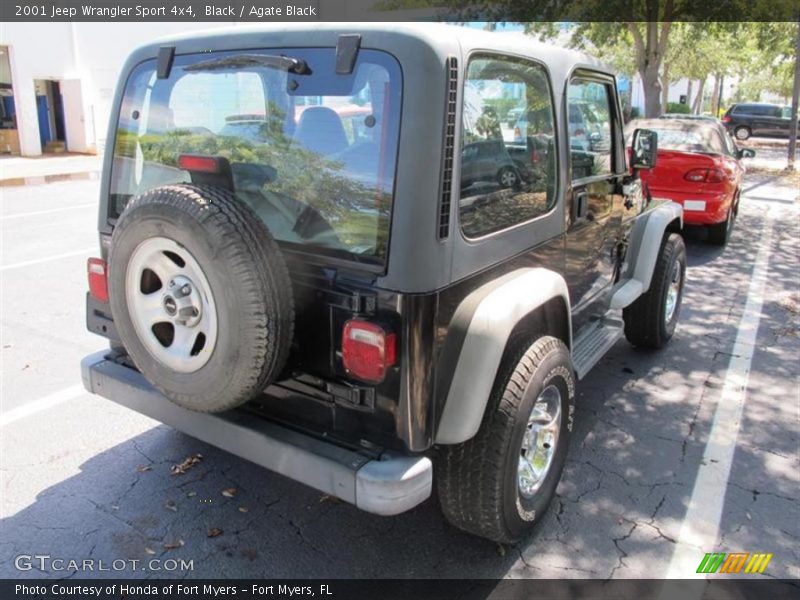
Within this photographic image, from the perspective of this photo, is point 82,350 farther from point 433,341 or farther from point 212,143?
point 433,341

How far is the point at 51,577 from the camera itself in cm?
267

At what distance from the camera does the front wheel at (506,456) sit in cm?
255

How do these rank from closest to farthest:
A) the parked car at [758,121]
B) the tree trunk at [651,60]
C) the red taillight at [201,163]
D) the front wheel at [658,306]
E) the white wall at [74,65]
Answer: the red taillight at [201,163] < the front wheel at [658,306] < the tree trunk at [651,60] < the white wall at [74,65] < the parked car at [758,121]

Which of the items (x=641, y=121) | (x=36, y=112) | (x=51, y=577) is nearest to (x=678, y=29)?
(x=641, y=121)

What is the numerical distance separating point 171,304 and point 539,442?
1674 mm

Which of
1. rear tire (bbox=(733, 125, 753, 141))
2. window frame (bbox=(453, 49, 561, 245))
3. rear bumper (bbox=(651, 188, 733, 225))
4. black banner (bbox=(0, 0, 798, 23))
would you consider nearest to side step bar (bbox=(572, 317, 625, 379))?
window frame (bbox=(453, 49, 561, 245))

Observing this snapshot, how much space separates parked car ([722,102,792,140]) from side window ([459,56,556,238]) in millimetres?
31613

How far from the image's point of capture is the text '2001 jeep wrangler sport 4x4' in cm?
224

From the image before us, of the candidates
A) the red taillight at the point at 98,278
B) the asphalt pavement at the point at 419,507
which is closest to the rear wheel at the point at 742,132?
the asphalt pavement at the point at 419,507

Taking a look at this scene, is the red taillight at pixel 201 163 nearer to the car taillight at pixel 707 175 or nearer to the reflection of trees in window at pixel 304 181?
the reflection of trees in window at pixel 304 181

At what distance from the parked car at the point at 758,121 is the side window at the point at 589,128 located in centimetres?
3044

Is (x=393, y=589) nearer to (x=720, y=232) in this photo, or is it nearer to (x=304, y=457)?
(x=304, y=457)

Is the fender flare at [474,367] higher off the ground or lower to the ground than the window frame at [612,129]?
lower

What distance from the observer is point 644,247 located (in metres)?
4.43
